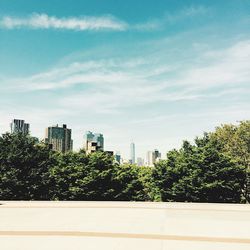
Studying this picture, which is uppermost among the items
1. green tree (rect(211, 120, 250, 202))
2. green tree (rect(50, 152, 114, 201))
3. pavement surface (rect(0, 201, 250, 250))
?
green tree (rect(211, 120, 250, 202))

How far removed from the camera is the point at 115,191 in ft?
112

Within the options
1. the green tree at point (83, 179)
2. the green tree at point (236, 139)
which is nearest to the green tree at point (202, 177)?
the green tree at point (83, 179)

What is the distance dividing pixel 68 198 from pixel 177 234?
872 inches

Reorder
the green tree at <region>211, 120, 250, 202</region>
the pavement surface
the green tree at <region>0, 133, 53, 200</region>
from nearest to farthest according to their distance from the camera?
the pavement surface, the green tree at <region>0, 133, 53, 200</region>, the green tree at <region>211, 120, 250, 202</region>

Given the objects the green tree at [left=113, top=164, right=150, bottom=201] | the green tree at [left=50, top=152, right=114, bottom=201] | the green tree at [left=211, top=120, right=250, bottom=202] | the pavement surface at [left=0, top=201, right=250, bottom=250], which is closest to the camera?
the pavement surface at [left=0, top=201, right=250, bottom=250]

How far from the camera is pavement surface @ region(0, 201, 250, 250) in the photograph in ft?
32.8

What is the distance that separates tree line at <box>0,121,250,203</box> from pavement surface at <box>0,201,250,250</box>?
44.2ft

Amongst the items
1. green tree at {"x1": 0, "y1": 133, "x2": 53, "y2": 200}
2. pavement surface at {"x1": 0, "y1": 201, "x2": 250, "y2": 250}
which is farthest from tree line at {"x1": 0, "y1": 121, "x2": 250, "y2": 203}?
pavement surface at {"x1": 0, "y1": 201, "x2": 250, "y2": 250}

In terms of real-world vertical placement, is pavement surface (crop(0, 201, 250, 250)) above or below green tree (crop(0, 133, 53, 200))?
below

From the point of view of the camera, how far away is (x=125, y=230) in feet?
40.4

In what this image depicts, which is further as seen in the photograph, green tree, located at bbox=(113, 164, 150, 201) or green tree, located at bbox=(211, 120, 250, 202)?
green tree, located at bbox=(211, 120, 250, 202)

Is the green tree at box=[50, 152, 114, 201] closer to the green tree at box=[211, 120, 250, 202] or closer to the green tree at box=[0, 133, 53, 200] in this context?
the green tree at box=[0, 133, 53, 200]

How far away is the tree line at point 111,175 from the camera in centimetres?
3069

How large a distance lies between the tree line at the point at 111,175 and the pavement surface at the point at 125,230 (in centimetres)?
1348
